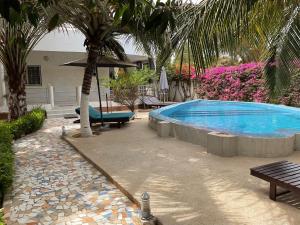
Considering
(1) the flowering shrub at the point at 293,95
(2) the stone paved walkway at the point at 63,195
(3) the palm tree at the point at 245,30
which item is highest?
(3) the palm tree at the point at 245,30

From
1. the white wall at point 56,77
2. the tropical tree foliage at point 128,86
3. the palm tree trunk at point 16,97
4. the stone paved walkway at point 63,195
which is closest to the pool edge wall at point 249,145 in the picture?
the stone paved walkway at point 63,195

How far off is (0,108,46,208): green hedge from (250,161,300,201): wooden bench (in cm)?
453

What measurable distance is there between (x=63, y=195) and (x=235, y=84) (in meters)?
17.7

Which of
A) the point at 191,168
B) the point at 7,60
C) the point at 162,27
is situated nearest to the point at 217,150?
the point at 191,168

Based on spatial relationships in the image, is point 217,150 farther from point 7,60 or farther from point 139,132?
point 7,60

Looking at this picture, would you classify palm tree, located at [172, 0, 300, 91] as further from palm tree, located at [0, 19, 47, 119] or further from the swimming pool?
palm tree, located at [0, 19, 47, 119]

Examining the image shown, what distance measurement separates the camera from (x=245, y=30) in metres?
5.42

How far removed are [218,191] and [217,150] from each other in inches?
100

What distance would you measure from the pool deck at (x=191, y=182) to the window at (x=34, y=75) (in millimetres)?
13311

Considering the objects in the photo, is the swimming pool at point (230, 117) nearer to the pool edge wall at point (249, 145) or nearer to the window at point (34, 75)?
the pool edge wall at point (249, 145)

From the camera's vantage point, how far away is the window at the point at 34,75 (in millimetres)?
21250

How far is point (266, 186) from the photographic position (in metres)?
5.61

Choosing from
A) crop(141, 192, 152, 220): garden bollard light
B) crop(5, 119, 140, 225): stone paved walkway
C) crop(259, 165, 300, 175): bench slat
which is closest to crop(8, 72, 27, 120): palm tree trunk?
crop(5, 119, 140, 225): stone paved walkway

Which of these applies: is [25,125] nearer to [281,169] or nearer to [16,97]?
[16,97]
